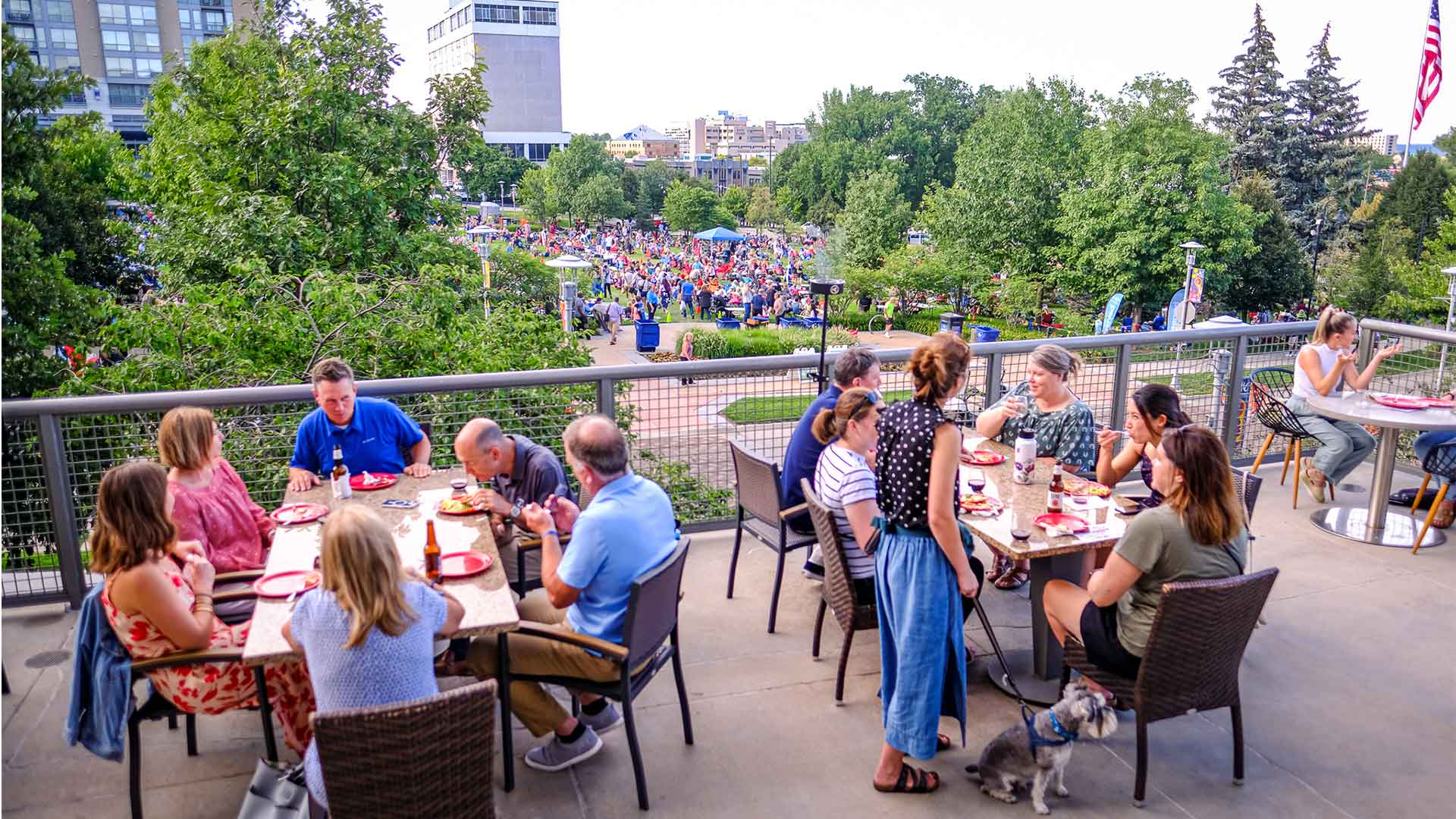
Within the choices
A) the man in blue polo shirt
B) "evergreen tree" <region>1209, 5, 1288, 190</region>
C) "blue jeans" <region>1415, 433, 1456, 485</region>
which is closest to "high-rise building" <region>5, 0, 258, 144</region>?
"evergreen tree" <region>1209, 5, 1288, 190</region>

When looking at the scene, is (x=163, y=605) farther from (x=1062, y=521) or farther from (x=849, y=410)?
(x=1062, y=521)

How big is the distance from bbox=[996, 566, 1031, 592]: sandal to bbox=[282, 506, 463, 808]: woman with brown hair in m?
3.98

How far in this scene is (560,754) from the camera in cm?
412

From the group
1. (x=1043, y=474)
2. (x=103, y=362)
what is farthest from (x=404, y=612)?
(x=103, y=362)

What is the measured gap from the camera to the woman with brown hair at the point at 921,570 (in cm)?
359

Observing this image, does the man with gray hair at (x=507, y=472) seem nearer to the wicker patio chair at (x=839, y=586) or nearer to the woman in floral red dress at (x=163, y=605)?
the woman in floral red dress at (x=163, y=605)

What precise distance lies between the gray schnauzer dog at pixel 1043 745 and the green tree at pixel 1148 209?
38321 millimetres

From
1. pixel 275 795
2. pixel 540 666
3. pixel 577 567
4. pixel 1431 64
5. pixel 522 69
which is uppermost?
pixel 522 69

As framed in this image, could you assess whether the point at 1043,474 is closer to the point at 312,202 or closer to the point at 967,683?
the point at 967,683

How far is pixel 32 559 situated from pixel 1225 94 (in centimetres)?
6223

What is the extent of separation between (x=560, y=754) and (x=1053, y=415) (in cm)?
340

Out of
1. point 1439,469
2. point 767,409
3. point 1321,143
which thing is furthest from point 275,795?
point 1321,143

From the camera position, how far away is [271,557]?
13.2ft

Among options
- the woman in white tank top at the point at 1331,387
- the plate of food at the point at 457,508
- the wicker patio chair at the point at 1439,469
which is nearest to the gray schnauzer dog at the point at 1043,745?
the plate of food at the point at 457,508
